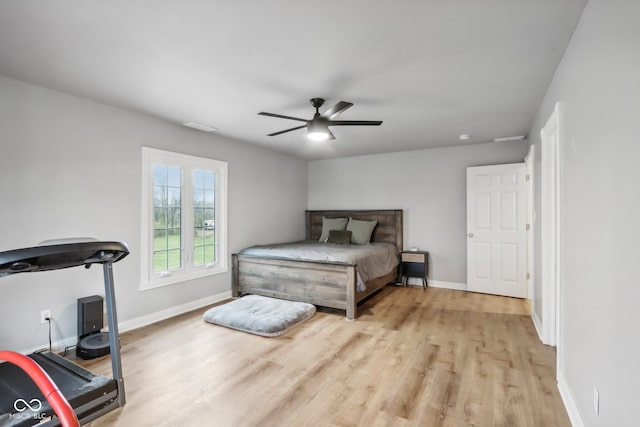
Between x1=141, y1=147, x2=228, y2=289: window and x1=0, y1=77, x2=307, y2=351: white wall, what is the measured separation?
0.12 meters

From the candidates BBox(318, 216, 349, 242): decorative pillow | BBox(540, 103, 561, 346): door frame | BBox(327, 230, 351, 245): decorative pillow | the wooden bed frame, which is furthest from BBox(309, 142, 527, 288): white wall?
BBox(540, 103, 561, 346): door frame

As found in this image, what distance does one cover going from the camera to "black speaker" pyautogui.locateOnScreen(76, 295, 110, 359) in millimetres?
2777

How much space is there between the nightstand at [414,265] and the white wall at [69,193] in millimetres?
3315

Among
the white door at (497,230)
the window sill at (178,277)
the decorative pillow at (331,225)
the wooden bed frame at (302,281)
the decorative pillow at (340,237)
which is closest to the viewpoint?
the window sill at (178,277)

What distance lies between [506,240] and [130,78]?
5.19 meters

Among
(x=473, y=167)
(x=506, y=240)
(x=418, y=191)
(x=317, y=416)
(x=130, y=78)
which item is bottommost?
(x=317, y=416)

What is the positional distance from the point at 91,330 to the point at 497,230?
535 centimetres

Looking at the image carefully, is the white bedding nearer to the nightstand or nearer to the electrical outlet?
the nightstand

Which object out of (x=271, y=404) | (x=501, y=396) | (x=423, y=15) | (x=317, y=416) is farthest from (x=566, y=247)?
A: (x=271, y=404)

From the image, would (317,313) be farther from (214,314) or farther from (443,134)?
(443,134)

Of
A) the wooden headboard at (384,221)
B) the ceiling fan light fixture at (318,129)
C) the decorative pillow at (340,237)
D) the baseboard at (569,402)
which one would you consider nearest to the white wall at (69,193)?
the ceiling fan light fixture at (318,129)

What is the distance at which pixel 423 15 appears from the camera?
1828 mm

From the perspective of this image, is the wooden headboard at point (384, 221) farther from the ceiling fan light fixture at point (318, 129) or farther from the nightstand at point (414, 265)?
the ceiling fan light fixture at point (318, 129)

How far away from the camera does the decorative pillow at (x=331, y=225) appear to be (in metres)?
5.97
